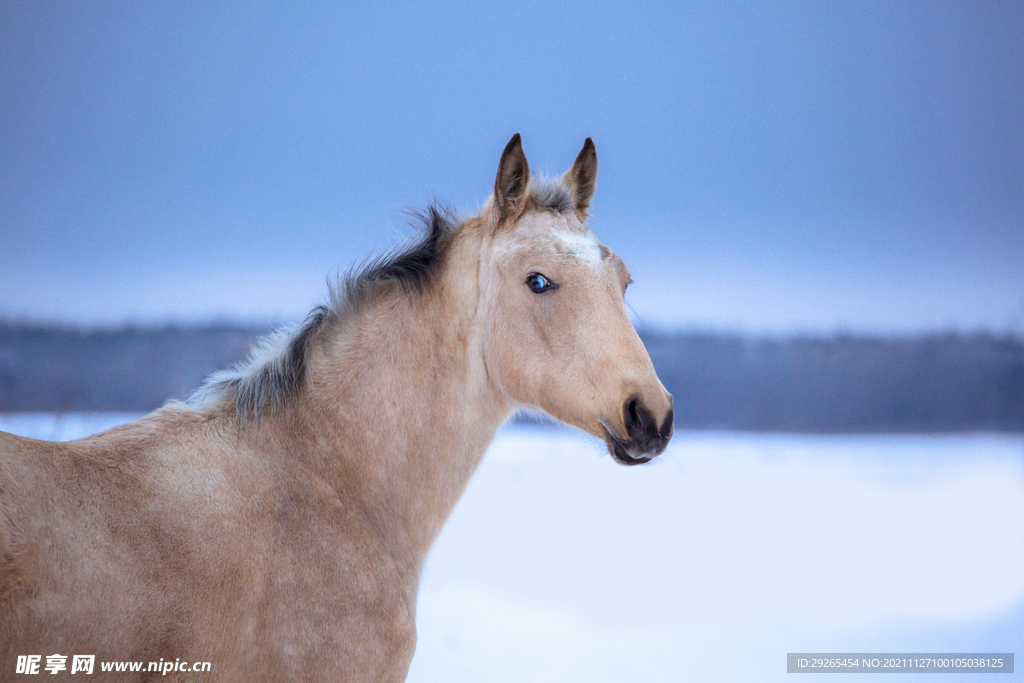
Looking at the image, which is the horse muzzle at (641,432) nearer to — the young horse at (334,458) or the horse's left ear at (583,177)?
the young horse at (334,458)

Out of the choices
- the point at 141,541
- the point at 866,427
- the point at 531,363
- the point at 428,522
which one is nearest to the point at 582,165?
the point at 531,363

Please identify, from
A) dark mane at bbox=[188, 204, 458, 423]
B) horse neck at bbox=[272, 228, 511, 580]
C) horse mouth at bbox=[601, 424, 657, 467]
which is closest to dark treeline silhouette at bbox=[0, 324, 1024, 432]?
dark mane at bbox=[188, 204, 458, 423]

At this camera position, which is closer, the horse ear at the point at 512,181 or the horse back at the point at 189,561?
the horse back at the point at 189,561

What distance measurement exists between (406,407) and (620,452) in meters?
0.57

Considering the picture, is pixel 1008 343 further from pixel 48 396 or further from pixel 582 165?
pixel 48 396

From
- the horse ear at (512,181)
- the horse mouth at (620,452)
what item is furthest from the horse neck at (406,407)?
the horse mouth at (620,452)

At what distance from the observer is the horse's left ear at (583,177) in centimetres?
205

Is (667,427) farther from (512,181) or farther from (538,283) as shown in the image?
(512,181)

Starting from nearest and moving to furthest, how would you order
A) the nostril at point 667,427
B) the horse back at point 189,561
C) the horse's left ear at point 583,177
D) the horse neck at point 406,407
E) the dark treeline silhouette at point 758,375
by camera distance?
the horse back at point 189,561
the nostril at point 667,427
the horse neck at point 406,407
the horse's left ear at point 583,177
the dark treeline silhouette at point 758,375

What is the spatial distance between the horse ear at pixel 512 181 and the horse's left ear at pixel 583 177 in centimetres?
20

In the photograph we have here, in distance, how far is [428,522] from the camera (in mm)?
1780

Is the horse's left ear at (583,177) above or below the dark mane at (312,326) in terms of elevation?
above

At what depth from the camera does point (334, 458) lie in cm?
173

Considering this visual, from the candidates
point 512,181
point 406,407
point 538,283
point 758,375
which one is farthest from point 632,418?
point 758,375
